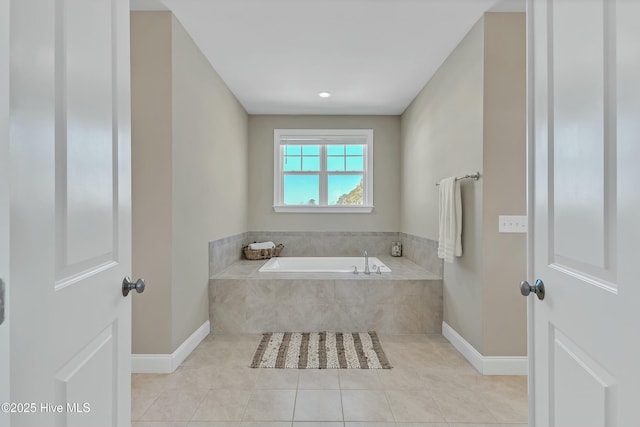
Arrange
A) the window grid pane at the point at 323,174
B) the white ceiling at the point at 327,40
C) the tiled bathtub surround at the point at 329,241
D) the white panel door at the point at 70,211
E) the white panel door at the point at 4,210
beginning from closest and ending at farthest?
the white panel door at the point at 4,210, the white panel door at the point at 70,211, the white ceiling at the point at 327,40, the tiled bathtub surround at the point at 329,241, the window grid pane at the point at 323,174

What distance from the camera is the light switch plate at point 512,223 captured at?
235cm

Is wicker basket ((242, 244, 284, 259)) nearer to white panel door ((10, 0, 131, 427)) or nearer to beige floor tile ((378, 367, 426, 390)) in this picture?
beige floor tile ((378, 367, 426, 390))

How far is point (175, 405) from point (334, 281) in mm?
1621

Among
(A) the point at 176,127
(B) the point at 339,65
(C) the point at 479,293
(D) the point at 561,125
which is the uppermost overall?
(B) the point at 339,65

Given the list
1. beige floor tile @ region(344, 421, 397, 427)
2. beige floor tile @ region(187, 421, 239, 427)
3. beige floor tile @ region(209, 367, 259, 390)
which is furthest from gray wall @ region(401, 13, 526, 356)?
beige floor tile @ region(187, 421, 239, 427)

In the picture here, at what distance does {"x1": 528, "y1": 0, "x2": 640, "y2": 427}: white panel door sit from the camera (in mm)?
711

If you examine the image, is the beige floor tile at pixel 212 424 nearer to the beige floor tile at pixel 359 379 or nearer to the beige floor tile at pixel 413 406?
the beige floor tile at pixel 359 379

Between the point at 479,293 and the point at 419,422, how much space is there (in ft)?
3.31

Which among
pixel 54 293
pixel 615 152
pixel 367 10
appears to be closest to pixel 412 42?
pixel 367 10

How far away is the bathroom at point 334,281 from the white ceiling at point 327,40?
0.15m

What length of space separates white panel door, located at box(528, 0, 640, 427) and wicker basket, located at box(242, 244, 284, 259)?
339 centimetres

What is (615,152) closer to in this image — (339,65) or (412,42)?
(412,42)

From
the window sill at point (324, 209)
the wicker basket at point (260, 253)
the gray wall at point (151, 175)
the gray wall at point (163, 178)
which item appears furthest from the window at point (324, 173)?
the gray wall at point (151, 175)

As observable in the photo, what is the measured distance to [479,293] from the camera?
242cm
